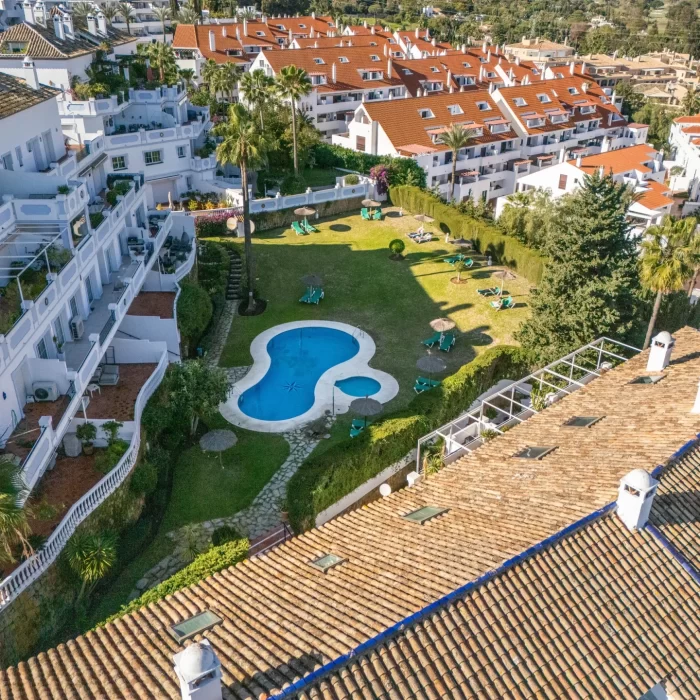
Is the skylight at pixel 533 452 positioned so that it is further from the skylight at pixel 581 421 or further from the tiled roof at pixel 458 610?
the skylight at pixel 581 421

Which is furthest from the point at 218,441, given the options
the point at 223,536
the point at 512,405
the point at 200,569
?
the point at 512,405

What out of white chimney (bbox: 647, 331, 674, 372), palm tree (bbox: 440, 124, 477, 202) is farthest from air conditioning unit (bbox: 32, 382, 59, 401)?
palm tree (bbox: 440, 124, 477, 202)

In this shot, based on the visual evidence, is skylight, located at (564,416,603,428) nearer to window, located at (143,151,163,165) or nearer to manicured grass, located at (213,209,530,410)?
manicured grass, located at (213,209,530,410)

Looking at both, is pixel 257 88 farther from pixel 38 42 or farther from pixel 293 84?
pixel 38 42

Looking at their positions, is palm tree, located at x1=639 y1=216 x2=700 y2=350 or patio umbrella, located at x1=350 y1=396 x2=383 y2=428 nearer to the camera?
palm tree, located at x1=639 y1=216 x2=700 y2=350

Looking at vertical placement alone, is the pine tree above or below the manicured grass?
above

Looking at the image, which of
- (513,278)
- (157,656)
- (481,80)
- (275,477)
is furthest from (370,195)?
(157,656)

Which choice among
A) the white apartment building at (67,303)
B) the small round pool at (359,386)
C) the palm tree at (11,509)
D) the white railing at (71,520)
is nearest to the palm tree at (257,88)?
the white apartment building at (67,303)

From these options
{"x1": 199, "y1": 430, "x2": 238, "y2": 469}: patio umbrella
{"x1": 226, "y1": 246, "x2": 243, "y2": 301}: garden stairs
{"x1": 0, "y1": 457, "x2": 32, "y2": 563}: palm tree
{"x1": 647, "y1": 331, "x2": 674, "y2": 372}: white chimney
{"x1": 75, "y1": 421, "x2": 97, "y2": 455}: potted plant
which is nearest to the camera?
{"x1": 0, "y1": 457, "x2": 32, "y2": 563}: palm tree

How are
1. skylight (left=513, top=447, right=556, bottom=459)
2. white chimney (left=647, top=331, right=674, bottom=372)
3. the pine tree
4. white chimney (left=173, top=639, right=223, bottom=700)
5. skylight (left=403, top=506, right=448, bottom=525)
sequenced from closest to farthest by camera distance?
white chimney (left=173, top=639, right=223, bottom=700) < skylight (left=403, top=506, right=448, bottom=525) < skylight (left=513, top=447, right=556, bottom=459) < white chimney (left=647, top=331, right=674, bottom=372) < the pine tree
